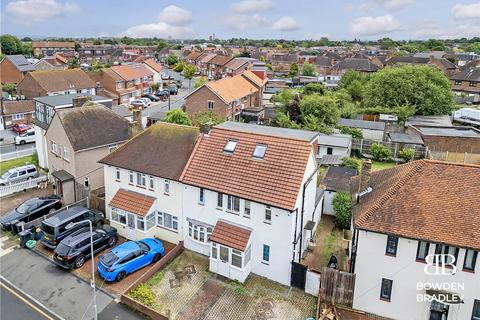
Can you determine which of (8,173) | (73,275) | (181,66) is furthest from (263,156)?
(181,66)

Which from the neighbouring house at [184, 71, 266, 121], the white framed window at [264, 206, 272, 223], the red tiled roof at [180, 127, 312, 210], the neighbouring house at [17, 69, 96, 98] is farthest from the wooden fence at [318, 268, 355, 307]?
the neighbouring house at [17, 69, 96, 98]

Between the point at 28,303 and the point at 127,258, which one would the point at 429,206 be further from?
the point at 28,303

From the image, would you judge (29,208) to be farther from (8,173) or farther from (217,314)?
(217,314)

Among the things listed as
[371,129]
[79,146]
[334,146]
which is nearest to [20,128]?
[79,146]

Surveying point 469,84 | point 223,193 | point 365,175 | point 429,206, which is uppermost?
point 469,84

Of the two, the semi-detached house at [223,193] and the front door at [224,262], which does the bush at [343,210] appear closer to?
the semi-detached house at [223,193]

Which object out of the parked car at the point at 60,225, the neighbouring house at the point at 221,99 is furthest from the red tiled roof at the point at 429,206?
the neighbouring house at the point at 221,99

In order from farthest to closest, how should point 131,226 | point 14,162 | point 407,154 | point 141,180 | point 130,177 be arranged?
point 407,154 → point 14,162 → point 130,177 → point 141,180 → point 131,226
